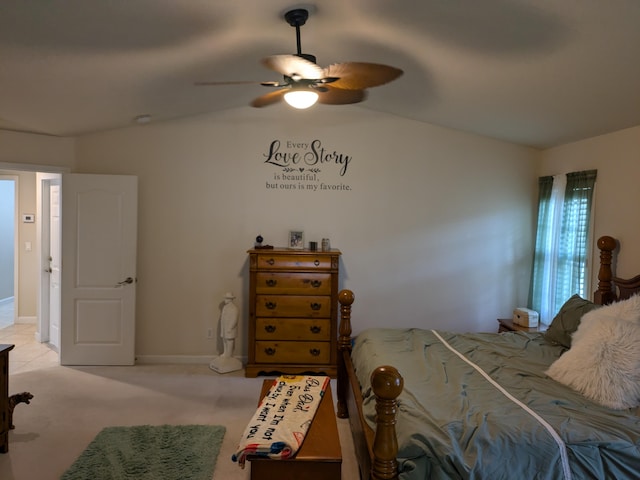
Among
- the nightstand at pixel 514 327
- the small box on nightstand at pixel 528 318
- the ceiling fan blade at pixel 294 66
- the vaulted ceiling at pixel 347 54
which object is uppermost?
the vaulted ceiling at pixel 347 54

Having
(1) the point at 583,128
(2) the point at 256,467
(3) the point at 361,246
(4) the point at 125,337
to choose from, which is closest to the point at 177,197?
(4) the point at 125,337

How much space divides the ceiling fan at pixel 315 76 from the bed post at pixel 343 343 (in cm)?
140

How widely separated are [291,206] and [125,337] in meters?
2.20

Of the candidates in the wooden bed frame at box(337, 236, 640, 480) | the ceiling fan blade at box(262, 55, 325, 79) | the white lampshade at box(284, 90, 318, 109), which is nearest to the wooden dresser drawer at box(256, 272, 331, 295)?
the wooden bed frame at box(337, 236, 640, 480)

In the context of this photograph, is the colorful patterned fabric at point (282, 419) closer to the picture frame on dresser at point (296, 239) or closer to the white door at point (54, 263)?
the picture frame on dresser at point (296, 239)

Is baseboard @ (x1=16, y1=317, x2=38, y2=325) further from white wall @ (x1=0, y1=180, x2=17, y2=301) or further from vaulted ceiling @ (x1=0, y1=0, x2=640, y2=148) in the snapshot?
vaulted ceiling @ (x1=0, y1=0, x2=640, y2=148)

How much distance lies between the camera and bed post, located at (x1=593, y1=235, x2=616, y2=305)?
132 inches

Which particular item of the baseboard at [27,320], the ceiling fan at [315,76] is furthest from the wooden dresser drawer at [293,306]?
the baseboard at [27,320]

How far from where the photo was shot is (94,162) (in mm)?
4656

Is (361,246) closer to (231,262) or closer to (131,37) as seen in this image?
(231,262)

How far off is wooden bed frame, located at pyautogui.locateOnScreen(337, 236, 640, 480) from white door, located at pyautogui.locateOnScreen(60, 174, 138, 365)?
2.47 m

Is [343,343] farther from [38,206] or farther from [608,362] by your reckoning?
[38,206]

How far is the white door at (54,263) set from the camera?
16.2ft

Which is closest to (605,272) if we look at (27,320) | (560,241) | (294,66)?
(560,241)
